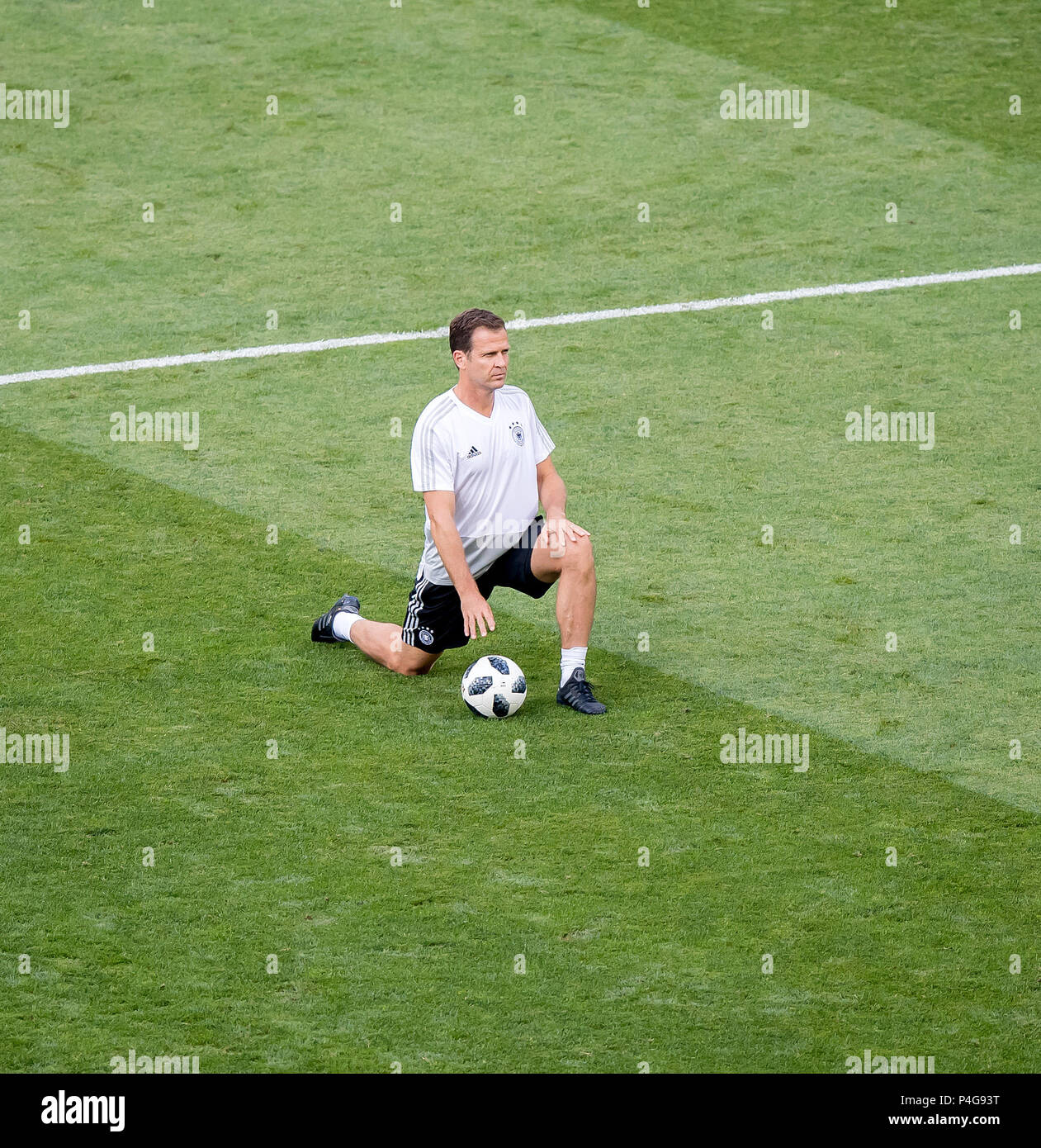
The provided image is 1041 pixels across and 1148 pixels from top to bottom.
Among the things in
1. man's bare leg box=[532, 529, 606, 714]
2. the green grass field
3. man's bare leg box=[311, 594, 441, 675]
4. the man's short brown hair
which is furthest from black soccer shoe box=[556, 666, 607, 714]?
the man's short brown hair

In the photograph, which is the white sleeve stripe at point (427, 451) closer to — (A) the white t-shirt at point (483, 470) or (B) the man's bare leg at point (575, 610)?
(A) the white t-shirt at point (483, 470)

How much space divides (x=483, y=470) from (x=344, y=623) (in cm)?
100

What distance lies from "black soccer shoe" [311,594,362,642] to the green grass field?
9 cm

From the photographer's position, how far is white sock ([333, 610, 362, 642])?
8445 millimetres

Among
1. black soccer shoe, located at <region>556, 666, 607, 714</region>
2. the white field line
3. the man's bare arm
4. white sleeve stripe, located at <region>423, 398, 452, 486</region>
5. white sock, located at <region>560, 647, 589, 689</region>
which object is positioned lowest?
black soccer shoe, located at <region>556, 666, 607, 714</region>

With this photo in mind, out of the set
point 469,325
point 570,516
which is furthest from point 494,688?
point 570,516

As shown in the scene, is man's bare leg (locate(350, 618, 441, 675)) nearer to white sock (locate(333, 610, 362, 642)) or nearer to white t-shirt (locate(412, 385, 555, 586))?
white sock (locate(333, 610, 362, 642))

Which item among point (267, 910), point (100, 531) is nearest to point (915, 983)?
point (267, 910)

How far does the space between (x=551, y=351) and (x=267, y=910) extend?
6.43 meters

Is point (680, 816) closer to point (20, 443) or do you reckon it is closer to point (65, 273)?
point (20, 443)

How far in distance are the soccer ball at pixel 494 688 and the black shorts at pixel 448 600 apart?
35 cm

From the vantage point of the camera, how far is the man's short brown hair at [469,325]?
7.99 m

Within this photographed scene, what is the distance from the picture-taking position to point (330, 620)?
8.52 m

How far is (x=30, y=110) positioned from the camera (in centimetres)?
1606
